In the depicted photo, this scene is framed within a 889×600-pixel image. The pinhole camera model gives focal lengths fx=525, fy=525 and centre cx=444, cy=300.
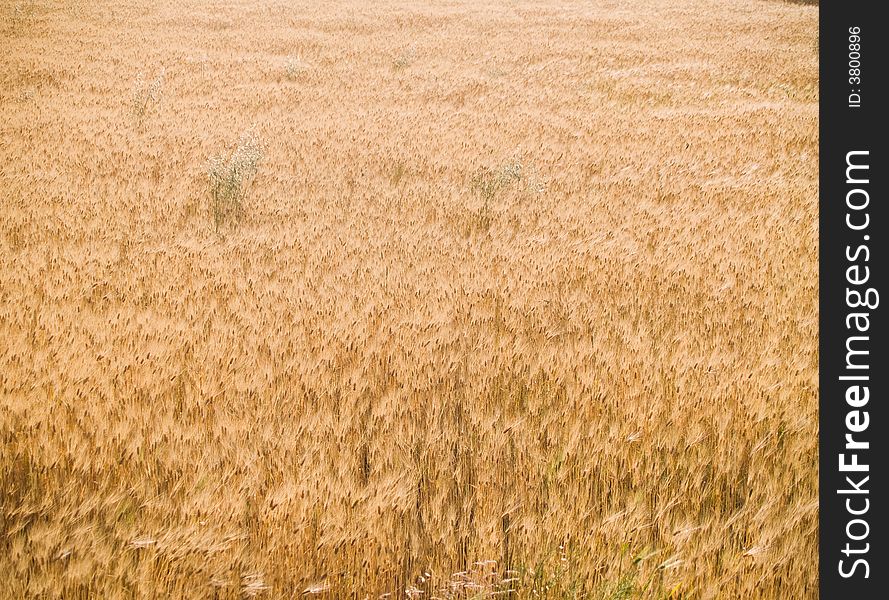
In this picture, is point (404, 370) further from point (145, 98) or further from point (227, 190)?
point (145, 98)

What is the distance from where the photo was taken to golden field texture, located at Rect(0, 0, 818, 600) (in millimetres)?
1427

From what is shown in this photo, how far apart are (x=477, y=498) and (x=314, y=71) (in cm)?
1449

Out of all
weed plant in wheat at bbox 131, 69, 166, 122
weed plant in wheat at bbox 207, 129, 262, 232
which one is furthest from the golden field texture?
weed plant in wheat at bbox 131, 69, 166, 122

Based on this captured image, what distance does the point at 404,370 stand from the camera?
7.95 feet

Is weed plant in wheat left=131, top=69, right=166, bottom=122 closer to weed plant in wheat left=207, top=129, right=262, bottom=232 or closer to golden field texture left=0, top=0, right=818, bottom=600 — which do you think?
golden field texture left=0, top=0, right=818, bottom=600

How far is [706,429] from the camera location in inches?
80.8

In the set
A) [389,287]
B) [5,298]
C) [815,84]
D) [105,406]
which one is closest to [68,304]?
[5,298]
